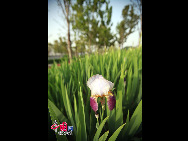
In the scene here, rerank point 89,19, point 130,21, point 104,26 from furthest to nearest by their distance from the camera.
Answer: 1. point 104,26
2. point 89,19
3. point 130,21

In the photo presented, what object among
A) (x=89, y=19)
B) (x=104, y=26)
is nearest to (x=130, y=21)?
(x=89, y=19)

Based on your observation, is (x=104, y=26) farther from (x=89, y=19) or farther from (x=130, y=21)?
(x=130, y=21)

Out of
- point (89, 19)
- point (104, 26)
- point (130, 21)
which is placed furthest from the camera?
point (104, 26)

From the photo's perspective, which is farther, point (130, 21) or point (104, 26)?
point (104, 26)

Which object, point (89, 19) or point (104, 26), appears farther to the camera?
point (104, 26)
